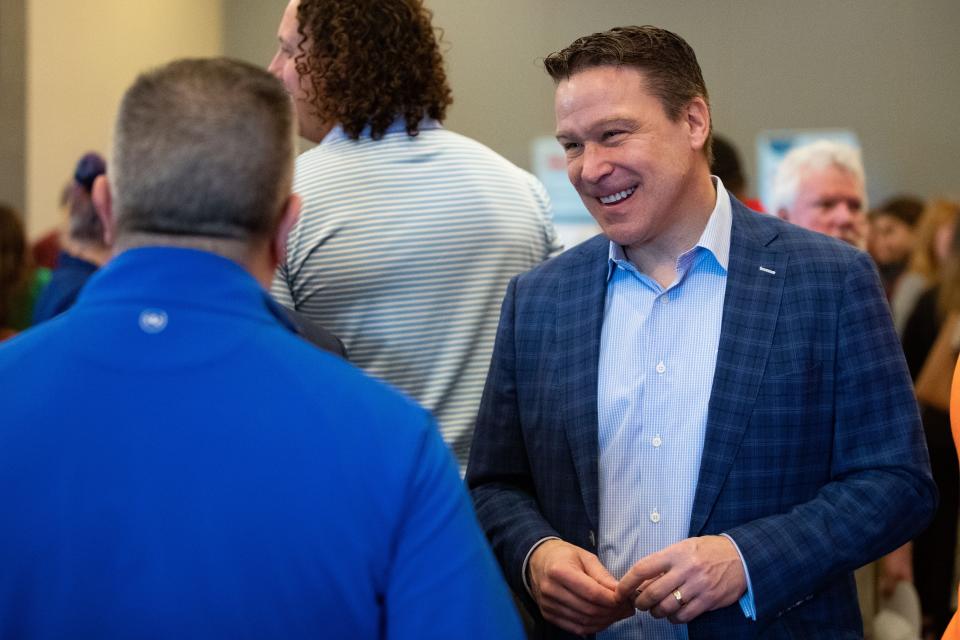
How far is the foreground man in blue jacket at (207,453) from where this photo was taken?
3.56ft

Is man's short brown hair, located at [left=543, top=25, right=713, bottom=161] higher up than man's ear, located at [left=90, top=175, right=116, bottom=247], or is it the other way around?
man's short brown hair, located at [left=543, top=25, right=713, bottom=161]

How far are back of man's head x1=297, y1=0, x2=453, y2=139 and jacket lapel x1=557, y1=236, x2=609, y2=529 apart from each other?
53cm

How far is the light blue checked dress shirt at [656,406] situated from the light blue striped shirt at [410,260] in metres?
0.39

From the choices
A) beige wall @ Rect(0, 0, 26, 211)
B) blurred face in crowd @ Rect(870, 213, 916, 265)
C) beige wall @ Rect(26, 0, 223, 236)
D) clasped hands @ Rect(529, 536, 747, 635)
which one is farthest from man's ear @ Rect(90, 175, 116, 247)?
blurred face in crowd @ Rect(870, 213, 916, 265)

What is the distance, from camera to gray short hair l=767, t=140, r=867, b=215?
3.69 meters

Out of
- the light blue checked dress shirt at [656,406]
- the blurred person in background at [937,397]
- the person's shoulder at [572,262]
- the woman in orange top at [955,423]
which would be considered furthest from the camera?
the blurred person in background at [937,397]

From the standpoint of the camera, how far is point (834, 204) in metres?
3.64

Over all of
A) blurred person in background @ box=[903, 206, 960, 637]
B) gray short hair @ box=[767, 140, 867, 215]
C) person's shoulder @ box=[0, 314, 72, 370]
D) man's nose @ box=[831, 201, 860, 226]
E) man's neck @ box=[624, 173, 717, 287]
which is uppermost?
person's shoulder @ box=[0, 314, 72, 370]

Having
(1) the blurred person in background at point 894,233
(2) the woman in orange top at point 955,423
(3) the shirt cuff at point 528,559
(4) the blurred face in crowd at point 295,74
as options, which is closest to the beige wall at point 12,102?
(4) the blurred face in crowd at point 295,74

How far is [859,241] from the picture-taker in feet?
11.9

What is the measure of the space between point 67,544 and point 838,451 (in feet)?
4.14

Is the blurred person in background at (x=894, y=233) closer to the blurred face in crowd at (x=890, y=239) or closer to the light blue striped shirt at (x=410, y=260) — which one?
the blurred face in crowd at (x=890, y=239)

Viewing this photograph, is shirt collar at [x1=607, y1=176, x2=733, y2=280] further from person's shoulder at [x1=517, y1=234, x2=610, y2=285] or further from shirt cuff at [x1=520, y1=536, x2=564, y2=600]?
shirt cuff at [x1=520, y1=536, x2=564, y2=600]

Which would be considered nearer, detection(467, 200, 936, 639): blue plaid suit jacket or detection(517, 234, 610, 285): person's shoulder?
detection(467, 200, 936, 639): blue plaid suit jacket
